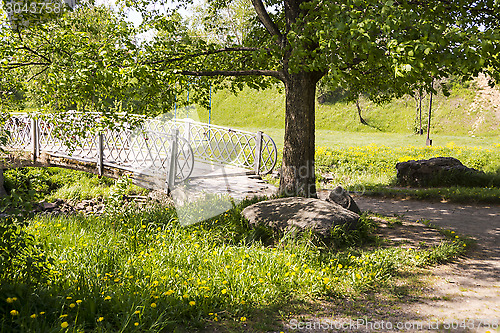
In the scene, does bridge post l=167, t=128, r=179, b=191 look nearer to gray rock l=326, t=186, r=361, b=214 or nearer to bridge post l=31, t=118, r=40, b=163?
gray rock l=326, t=186, r=361, b=214

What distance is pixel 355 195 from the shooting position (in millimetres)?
10703

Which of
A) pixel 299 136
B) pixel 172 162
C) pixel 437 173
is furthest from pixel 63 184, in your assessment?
pixel 437 173

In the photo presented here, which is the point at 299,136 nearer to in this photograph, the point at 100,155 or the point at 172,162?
the point at 172,162

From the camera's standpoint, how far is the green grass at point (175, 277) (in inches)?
125

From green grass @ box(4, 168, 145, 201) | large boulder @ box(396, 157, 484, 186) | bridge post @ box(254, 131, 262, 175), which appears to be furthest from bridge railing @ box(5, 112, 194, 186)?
large boulder @ box(396, 157, 484, 186)

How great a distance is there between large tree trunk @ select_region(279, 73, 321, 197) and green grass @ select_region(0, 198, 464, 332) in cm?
190

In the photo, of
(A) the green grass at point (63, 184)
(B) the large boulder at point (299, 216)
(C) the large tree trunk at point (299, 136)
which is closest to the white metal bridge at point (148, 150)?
(A) the green grass at point (63, 184)

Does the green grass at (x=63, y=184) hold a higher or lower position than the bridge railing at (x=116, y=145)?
lower

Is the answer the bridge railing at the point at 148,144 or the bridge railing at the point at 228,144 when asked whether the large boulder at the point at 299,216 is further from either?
the bridge railing at the point at 228,144

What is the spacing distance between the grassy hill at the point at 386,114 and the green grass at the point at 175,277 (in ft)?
95.2

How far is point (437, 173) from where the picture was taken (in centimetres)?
1148

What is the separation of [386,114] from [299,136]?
3133 centimetres

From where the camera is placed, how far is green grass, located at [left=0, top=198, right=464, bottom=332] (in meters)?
3.17

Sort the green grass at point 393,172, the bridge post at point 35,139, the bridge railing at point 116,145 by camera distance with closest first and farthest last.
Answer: the bridge railing at point 116,145, the green grass at point 393,172, the bridge post at point 35,139
